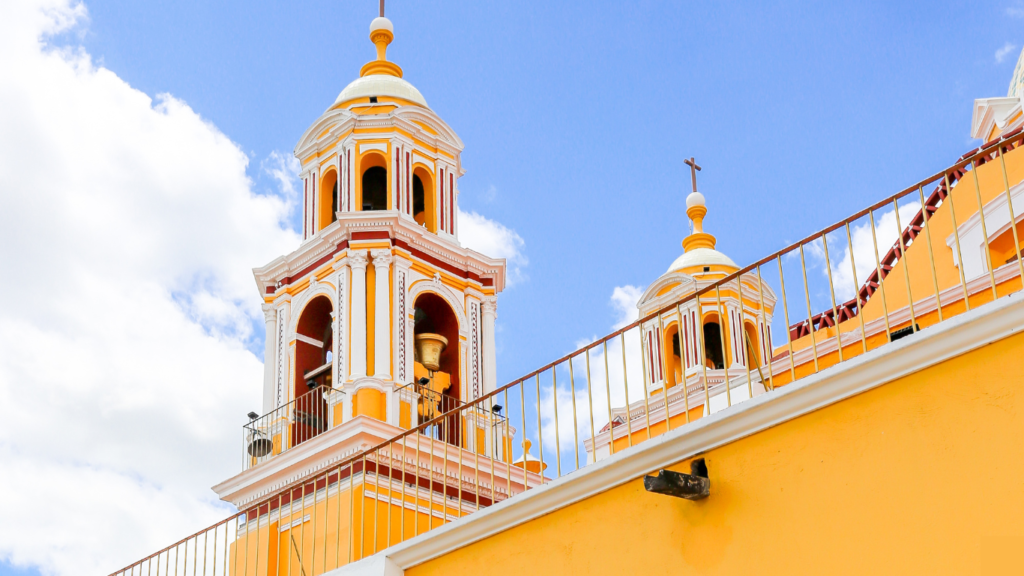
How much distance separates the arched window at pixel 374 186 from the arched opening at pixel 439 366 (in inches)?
66.7

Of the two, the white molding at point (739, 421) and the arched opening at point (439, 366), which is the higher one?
the arched opening at point (439, 366)

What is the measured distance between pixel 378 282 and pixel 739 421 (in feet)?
33.5

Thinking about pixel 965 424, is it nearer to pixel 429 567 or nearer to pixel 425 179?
pixel 429 567

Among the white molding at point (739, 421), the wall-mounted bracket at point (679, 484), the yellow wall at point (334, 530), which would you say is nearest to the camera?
the white molding at point (739, 421)

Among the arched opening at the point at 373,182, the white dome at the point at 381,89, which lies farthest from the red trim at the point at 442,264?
the white dome at the point at 381,89

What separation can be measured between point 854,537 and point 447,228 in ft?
41.0

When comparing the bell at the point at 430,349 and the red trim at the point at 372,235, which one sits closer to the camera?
the red trim at the point at 372,235

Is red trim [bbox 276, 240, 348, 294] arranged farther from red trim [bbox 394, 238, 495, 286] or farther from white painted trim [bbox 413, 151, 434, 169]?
white painted trim [bbox 413, 151, 434, 169]

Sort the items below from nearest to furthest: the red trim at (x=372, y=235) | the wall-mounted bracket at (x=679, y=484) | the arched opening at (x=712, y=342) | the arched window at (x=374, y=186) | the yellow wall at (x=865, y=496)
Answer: the yellow wall at (x=865, y=496), the wall-mounted bracket at (x=679, y=484), the red trim at (x=372, y=235), the arched window at (x=374, y=186), the arched opening at (x=712, y=342)

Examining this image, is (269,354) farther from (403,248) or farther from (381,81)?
(381,81)

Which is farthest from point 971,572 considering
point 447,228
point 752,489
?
point 447,228

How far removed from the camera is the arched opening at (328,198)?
17938 mm

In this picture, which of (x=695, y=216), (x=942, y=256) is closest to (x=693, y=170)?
(x=695, y=216)

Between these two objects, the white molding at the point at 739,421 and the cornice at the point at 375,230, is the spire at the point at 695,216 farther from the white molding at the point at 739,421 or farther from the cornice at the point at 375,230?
the white molding at the point at 739,421
